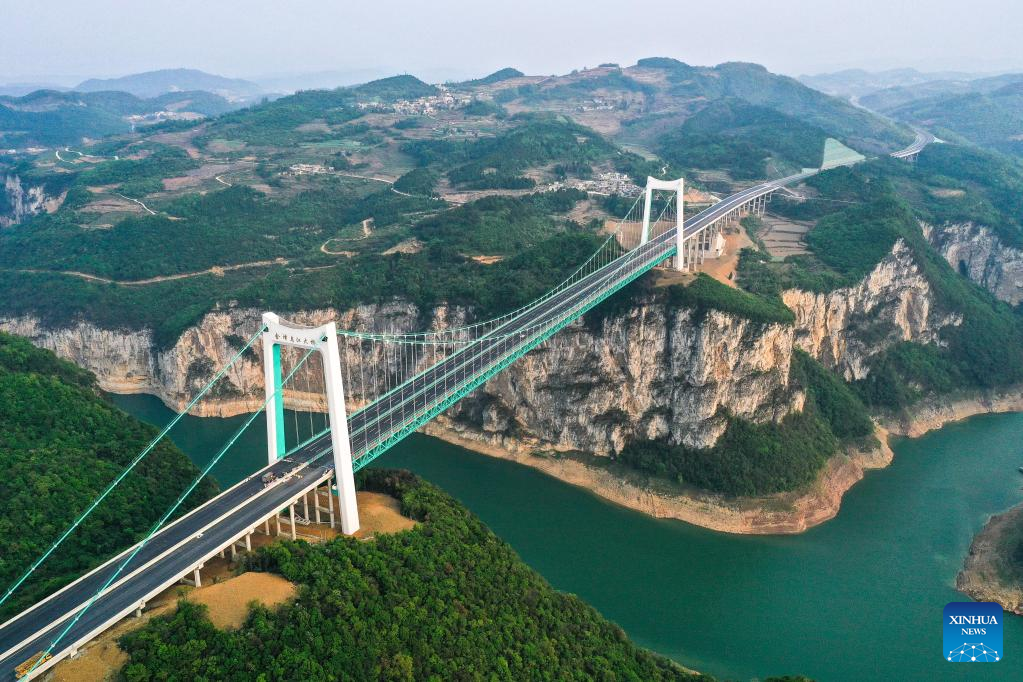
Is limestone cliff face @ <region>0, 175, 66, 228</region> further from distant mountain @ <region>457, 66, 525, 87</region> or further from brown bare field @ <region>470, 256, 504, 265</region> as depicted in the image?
distant mountain @ <region>457, 66, 525, 87</region>

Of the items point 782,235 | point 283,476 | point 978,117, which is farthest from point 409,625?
point 978,117

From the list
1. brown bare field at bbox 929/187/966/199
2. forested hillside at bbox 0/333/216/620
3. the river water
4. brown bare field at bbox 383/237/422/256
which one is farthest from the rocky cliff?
brown bare field at bbox 929/187/966/199

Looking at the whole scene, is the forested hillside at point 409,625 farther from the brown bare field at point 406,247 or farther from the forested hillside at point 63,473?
the brown bare field at point 406,247

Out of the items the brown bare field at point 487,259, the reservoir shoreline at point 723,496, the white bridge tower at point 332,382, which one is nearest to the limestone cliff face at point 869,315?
the reservoir shoreline at point 723,496

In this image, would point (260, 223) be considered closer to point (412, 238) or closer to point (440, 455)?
point (412, 238)

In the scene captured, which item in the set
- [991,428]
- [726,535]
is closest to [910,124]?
[991,428]

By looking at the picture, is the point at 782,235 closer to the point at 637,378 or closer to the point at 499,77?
the point at 637,378
